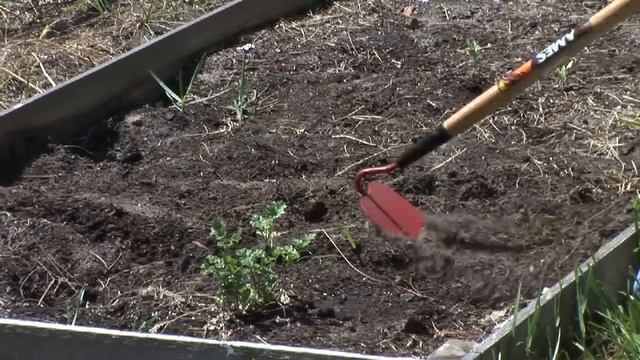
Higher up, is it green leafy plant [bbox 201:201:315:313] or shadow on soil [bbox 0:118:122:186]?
green leafy plant [bbox 201:201:315:313]

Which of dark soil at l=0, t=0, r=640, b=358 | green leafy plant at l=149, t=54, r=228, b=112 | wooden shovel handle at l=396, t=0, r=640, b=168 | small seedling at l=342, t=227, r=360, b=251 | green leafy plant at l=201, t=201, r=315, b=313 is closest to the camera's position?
wooden shovel handle at l=396, t=0, r=640, b=168

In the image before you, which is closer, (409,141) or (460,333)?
(460,333)

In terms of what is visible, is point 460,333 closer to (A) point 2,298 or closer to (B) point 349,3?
(A) point 2,298

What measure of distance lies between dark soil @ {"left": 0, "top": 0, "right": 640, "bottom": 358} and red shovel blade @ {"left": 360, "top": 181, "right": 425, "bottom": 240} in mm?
103

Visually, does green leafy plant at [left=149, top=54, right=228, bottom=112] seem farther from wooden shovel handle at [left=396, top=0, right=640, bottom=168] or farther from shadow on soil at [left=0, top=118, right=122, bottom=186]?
wooden shovel handle at [left=396, top=0, right=640, bottom=168]

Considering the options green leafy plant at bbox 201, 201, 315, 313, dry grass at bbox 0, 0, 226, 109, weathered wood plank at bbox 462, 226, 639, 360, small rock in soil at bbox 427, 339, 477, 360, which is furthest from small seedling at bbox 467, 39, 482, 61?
small rock in soil at bbox 427, 339, 477, 360

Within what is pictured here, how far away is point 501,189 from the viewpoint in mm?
4664

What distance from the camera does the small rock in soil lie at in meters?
3.66

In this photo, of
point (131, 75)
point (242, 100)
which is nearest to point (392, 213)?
point (242, 100)

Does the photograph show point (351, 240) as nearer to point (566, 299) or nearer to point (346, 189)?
point (346, 189)

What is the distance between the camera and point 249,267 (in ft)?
13.2

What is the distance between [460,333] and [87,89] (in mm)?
2335

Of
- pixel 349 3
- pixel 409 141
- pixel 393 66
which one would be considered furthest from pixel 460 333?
pixel 349 3

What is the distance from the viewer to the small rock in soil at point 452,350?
3658 mm
